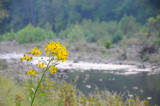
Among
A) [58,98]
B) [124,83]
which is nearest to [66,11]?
[124,83]

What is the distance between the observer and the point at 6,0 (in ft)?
154

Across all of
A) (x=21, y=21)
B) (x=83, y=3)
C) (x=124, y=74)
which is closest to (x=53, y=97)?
(x=124, y=74)

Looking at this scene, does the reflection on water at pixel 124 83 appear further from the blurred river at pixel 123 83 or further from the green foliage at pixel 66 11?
the green foliage at pixel 66 11

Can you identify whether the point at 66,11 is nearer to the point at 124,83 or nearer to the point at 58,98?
the point at 124,83

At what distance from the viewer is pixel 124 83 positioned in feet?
30.8

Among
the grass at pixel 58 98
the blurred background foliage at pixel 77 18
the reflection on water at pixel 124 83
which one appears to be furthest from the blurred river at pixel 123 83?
the blurred background foliage at pixel 77 18

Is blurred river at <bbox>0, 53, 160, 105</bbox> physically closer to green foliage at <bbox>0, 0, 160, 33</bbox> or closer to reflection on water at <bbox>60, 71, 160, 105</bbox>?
reflection on water at <bbox>60, 71, 160, 105</bbox>

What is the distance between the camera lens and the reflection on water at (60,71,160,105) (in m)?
8.06

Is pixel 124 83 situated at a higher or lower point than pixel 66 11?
lower

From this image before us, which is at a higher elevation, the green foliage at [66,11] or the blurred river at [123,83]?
the green foliage at [66,11]

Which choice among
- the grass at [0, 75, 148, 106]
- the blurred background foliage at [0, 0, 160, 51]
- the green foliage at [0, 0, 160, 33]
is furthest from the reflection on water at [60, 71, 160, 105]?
the green foliage at [0, 0, 160, 33]

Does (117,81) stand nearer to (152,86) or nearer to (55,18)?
(152,86)

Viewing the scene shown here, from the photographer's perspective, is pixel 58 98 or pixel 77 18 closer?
pixel 58 98

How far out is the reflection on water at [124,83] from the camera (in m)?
8.06
